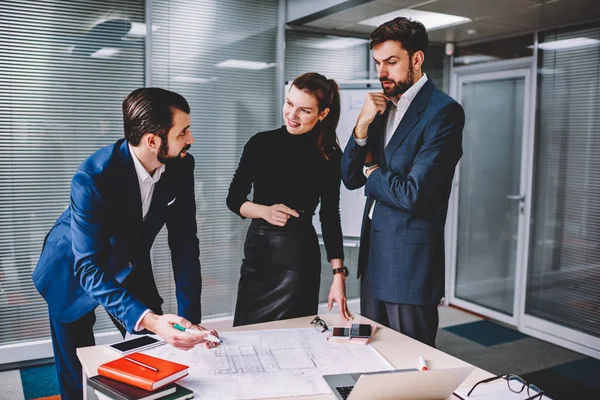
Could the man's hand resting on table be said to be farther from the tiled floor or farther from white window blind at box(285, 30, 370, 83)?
white window blind at box(285, 30, 370, 83)

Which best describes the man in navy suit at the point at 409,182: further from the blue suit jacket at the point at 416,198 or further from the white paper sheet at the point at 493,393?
the white paper sheet at the point at 493,393

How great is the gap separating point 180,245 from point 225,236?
7.44 feet

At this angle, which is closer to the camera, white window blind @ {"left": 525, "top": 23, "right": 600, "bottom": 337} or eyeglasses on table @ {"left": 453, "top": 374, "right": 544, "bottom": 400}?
eyeglasses on table @ {"left": 453, "top": 374, "right": 544, "bottom": 400}

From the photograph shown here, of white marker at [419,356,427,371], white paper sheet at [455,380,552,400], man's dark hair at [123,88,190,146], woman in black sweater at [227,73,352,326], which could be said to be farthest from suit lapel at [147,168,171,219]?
white paper sheet at [455,380,552,400]

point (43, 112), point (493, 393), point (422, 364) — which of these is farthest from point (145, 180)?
point (43, 112)

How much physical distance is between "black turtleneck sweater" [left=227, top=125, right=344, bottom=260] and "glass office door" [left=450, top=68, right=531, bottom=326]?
Result: 2868 mm

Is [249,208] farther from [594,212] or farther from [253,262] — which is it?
[594,212]

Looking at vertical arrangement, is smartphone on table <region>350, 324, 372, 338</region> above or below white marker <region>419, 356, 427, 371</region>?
above

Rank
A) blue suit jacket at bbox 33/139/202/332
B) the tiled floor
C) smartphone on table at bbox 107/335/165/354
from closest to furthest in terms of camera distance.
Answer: smartphone on table at bbox 107/335/165/354 < blue suit jacket at bbox 33/139/202/332 < the tiled floor

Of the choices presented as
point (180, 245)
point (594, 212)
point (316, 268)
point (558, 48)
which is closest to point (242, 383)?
point (180, 245)

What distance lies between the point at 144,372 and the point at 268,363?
0.37 metres

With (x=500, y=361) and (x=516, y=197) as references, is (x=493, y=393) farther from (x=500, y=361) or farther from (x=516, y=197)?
(x=516, y=197)

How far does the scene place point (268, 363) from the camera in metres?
1.59

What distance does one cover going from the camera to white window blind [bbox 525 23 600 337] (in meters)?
4.12
